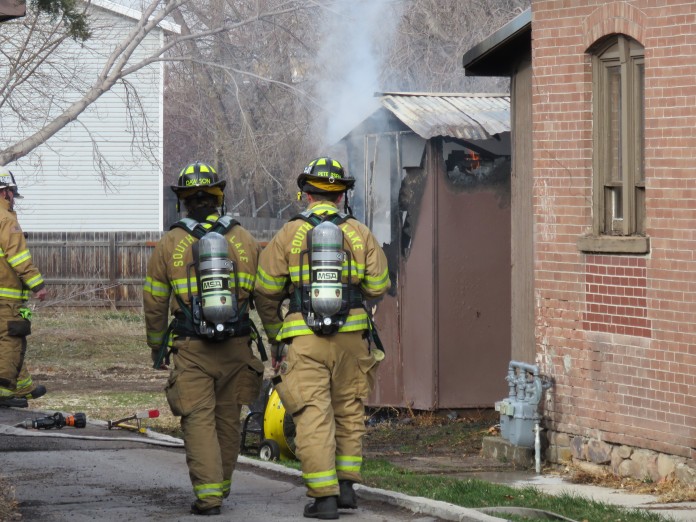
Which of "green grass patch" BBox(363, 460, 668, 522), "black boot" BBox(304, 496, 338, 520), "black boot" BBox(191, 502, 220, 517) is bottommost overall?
"green grass patch" BBox(363, 460, 668, 522)

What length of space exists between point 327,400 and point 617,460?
3.02 meters

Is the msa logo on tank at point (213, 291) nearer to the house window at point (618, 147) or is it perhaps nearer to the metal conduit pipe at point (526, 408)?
the house window at point (618, 147)

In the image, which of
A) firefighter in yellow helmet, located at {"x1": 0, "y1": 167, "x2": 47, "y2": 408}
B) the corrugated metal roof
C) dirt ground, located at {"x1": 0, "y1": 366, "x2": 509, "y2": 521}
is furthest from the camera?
the corrugated metal roof

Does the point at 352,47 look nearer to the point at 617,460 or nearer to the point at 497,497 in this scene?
the point at 617,460

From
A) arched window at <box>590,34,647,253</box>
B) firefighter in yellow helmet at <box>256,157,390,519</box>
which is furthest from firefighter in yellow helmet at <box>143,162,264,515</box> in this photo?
arched window at <box>590,34,647,253</box>

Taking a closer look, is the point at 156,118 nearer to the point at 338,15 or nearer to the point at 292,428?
the point at 338,15

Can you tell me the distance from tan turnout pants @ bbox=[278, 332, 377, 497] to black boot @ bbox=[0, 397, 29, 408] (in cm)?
565

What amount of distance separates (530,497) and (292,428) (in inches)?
99.6

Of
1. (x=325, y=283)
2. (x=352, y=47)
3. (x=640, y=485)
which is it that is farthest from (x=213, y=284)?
(x=352, y=47)

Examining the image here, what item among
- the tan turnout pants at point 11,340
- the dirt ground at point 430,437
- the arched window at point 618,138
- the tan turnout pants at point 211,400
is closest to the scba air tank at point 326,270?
the tan turnout pants at point 211,400

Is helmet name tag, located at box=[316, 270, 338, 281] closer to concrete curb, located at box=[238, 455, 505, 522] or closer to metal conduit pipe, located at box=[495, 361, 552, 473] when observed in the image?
concrete curb, located at box=[238, 455, 505, 522]

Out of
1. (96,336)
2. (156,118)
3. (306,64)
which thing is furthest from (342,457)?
(156,118)

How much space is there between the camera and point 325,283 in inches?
282

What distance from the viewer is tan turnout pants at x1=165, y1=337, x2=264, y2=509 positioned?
7316 millimetres
